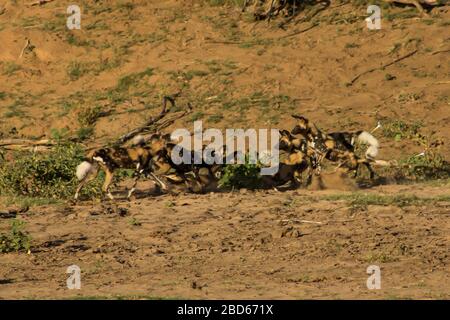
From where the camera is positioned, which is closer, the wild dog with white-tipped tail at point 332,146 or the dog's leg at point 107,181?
the dog's leg at point 107,181

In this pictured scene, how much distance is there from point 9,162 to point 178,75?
3786 millimetres

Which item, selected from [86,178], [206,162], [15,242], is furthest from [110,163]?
[15,242]

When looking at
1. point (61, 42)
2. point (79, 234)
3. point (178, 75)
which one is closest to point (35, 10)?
point (61, 42)

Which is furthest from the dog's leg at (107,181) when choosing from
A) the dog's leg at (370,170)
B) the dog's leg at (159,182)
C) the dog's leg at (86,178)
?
the dog's leg at (370,170)

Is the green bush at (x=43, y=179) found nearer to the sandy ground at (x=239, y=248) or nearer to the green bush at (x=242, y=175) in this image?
the sandy ground at (x=239, y=248)

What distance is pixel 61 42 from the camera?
68.0 feet

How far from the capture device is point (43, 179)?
14164 millimetres

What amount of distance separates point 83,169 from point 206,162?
151 centimetres

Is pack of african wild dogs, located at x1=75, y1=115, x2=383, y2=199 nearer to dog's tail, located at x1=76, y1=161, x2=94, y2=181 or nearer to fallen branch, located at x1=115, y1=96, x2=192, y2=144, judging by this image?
dog's tail, located at x1=76, y1=161, x2=94, y2=181

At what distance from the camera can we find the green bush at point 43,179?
13.9 metres

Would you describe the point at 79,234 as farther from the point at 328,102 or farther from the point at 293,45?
the point at 293,45

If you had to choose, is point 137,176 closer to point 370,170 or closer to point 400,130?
point 370,170

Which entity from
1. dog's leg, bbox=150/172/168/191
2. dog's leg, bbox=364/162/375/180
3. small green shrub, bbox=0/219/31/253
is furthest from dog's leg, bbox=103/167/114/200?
dog's leg, bbox=364/162/375/180

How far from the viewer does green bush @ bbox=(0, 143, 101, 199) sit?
45.6 feet
